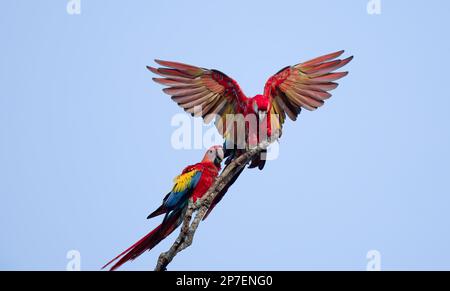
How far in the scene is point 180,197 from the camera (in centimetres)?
878

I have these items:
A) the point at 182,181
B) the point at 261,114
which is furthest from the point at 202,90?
the point at 182,181

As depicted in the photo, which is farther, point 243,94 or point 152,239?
point 243,94

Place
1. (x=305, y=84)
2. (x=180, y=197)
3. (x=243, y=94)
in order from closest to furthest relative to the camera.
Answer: (x=180, y=197) → (x=243, y=94) → (x=305, y=84)

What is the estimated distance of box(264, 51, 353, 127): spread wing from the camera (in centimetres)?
952

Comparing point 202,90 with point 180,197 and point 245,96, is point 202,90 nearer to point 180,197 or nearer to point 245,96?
point 245,96

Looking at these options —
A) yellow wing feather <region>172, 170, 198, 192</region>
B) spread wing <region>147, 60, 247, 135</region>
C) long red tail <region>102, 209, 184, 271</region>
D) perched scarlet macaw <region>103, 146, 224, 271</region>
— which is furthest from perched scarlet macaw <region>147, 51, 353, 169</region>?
long red tail <region>102, 209, 184, 271</region>

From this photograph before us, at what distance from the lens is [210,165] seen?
366 inches

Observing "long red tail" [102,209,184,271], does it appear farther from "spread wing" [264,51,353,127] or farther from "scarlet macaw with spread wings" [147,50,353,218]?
"spread wing" [264,51,353,127]

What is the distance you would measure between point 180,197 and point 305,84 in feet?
7.72

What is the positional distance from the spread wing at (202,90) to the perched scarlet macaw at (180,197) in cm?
46

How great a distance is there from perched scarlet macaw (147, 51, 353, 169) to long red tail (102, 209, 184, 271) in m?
1.26
